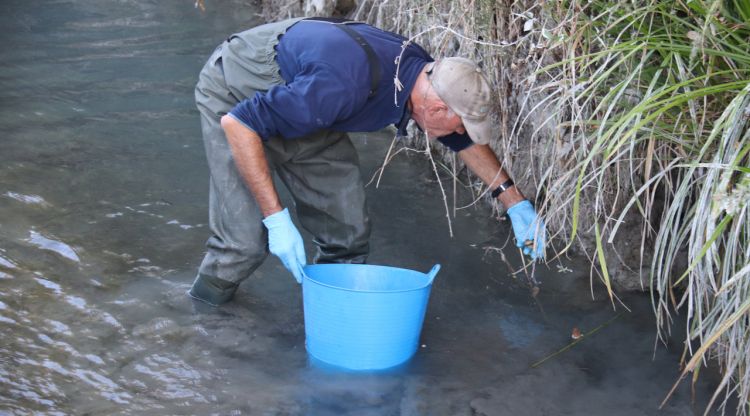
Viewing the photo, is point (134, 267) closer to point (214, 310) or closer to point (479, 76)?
point (214, 310)

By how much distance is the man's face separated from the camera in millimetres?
3115

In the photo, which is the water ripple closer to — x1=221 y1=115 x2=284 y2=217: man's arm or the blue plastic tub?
x1=221 y1=115 x2=284 y2=217: man's arm

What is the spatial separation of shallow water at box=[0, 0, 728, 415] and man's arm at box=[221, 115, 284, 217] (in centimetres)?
59

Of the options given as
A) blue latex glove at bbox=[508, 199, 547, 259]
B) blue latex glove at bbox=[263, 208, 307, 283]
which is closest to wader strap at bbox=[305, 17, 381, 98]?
blue latex glove at bbox=[263, 208, 307, 283]

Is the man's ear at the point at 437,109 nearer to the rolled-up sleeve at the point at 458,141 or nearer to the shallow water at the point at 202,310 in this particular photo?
the rolled-up sleeve at the point at 458,141

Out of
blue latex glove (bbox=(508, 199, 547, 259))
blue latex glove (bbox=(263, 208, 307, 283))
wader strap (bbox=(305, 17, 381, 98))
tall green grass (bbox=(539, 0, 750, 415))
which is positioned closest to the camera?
tall green grass (bbox=(539, 0, 750, 415))

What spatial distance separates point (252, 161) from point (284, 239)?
1.06 ft

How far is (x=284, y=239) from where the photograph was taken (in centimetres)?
323

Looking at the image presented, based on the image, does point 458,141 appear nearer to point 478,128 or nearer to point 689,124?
point 478,128

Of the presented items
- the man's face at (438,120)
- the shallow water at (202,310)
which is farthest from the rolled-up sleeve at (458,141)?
the shallow water at (202,310)

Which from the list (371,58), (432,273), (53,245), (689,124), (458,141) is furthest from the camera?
(53,245)

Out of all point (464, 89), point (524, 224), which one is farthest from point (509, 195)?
point (464, 89)

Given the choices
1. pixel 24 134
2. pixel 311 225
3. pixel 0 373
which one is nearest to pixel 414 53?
pixel 311 225

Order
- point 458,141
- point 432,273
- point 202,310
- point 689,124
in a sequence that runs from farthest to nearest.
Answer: point 202,310, point 458,141, point 432,273, point 689,124
